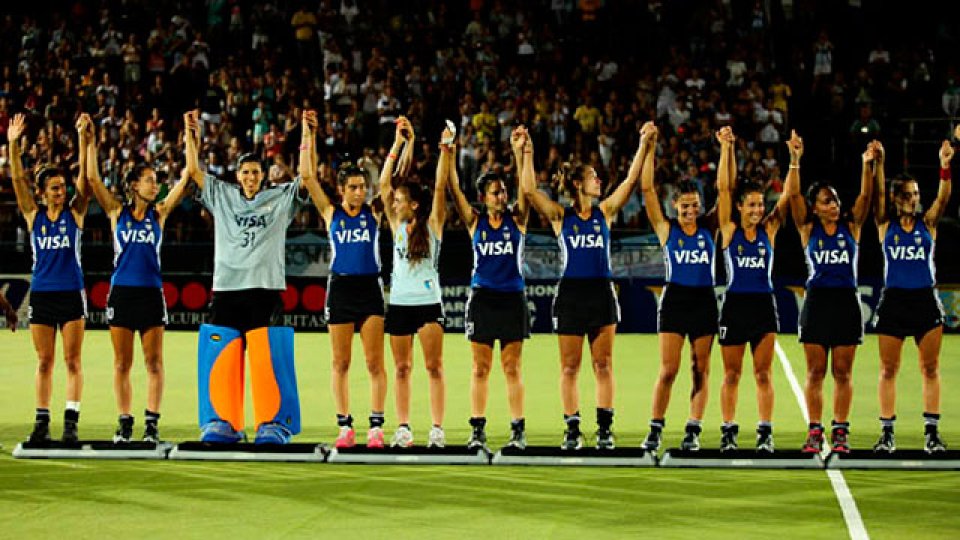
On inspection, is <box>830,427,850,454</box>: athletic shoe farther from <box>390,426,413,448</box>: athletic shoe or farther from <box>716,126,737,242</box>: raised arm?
<box>390,426,413,448</box>: athletic shoe

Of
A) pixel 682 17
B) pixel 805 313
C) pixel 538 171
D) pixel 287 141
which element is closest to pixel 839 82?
pixel 682 17

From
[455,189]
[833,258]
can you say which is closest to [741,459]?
[833,258]

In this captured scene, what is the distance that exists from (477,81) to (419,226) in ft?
57.4

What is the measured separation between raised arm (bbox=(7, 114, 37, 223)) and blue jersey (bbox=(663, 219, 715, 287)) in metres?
5.60

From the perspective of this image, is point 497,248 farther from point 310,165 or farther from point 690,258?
point 310,165

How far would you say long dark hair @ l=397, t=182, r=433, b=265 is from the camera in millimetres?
11453

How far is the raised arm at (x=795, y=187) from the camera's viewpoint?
429 inches

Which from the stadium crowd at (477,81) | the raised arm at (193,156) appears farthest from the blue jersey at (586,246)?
the stadium crowd at (477,81)

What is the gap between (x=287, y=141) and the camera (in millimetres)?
26859

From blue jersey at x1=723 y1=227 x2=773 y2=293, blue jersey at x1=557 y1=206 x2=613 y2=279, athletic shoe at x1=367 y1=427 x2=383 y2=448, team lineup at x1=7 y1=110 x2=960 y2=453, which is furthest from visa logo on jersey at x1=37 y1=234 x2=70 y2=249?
blue jersey at x1=723 y1=227 x2=773 y2=293

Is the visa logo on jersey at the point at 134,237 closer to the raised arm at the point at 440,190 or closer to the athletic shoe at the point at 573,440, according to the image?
the raised arm at the point at 440,190

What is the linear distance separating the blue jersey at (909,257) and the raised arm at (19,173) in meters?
7.48

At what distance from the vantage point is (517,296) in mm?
11289

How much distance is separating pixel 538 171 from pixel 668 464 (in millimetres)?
15781
